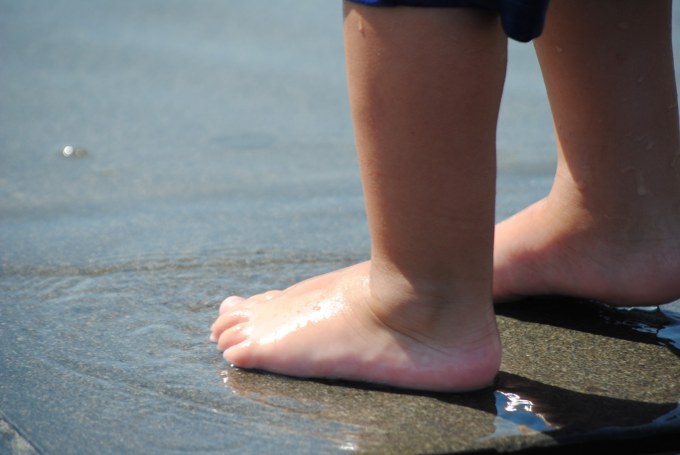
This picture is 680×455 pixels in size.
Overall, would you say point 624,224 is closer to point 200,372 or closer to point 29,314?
point 200,372

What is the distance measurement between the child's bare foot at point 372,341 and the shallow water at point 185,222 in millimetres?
30

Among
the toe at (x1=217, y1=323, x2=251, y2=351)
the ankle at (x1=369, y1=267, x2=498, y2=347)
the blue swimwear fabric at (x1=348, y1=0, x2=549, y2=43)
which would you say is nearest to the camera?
the blue swimwear fabric at (x1=348, y1=0, x2=549, y2=43)

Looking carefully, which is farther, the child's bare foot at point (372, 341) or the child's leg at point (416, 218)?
the child's bare foot at point (372, 341)

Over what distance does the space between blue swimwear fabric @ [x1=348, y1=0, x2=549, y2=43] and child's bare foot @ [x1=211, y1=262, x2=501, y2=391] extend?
382 mm

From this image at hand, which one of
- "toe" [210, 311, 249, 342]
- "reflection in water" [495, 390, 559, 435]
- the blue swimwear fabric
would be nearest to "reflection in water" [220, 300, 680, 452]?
"reflection in water" [495, 390, 559, 435]

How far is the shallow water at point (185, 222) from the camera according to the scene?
4.22 ft

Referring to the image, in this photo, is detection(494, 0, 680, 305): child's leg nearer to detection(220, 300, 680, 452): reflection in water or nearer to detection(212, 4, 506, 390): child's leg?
detection(220, 300, 680, 452): reflection in water

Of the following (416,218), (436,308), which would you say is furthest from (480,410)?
(416,218)

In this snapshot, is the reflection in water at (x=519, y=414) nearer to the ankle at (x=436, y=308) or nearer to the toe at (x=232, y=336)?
the ankle at (x=436, y=308)

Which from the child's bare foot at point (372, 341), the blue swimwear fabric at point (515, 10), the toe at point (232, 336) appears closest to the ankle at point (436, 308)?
the child's bare foot at point (372, 341)

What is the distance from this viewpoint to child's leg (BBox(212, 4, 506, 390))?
127 centimetres

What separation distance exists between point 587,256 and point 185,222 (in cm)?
92

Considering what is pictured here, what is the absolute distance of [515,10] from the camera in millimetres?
1213

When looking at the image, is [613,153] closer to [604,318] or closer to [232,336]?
[604,318]
